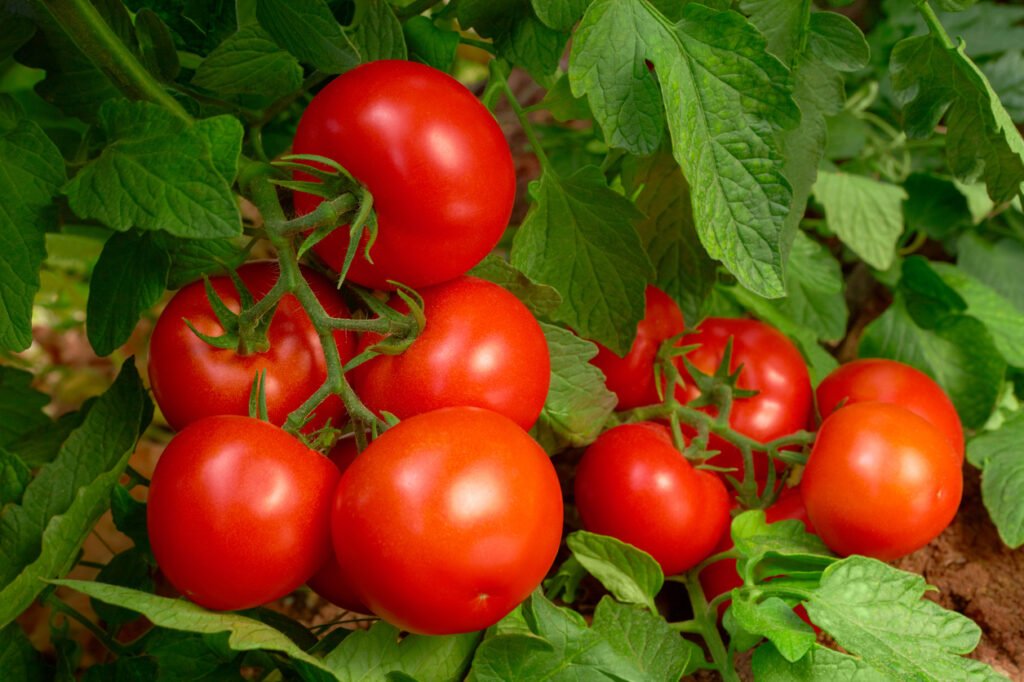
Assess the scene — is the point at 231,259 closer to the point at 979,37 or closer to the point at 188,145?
the point at 188,145

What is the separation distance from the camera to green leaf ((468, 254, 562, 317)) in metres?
0.75

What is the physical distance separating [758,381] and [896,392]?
0.12m

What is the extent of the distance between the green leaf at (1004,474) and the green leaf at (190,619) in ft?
2.06

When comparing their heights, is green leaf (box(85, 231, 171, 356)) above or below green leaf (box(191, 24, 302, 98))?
below

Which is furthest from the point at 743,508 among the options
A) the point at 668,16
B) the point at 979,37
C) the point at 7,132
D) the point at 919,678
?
the point at 979,37

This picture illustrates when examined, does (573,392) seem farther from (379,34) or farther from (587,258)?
(379,34)

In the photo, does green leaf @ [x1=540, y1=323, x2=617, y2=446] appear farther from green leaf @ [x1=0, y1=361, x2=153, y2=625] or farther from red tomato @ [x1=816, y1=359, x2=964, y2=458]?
green leaf @ [x1=0, y1=361, x2=153, y2=625]

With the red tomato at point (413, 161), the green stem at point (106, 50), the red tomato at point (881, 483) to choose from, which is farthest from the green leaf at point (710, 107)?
the green stem at point (106, 50)

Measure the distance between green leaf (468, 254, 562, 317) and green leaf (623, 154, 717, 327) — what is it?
0.43 ft

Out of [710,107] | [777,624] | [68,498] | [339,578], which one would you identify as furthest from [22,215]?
[777,624]

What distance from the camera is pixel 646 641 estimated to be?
705 mm

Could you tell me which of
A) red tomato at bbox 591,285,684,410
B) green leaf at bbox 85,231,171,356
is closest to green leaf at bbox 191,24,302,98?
green leaf at bbox 85,231,171,356

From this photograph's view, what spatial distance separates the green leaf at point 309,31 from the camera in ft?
2.18

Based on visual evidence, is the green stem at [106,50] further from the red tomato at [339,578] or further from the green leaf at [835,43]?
the green leaf at [835,43]
